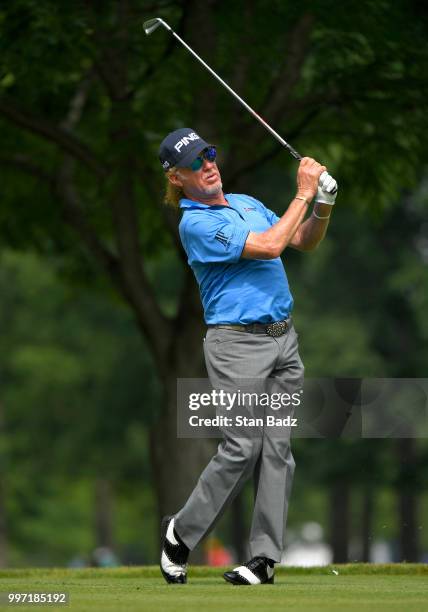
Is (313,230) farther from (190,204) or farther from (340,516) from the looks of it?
(340,516)

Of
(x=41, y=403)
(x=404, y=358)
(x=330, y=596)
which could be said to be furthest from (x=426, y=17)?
(x=41, y=403)

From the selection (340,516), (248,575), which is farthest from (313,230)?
(340,516)

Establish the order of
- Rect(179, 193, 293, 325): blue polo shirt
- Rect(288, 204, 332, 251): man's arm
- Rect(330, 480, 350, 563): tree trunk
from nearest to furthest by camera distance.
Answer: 1. Rect(179, 193, 293, 325): blue polo shirt
2. Rect(288, 204, 332, 251): man's arm
3. Rect(330, 480, 350, 563): tree trunk

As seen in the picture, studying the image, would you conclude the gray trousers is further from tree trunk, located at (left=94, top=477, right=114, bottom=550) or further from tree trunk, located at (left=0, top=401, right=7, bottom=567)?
tree trunk, located at (left=94, top=477, right=114, bottom=550)

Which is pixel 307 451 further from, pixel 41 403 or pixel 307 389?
pixel 307 389

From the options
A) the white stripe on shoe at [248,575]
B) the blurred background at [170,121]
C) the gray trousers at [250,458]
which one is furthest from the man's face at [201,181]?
the blurred background at [170,121]

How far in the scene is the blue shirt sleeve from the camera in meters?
6.73

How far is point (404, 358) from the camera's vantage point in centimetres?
2733

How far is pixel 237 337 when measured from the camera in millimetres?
6875

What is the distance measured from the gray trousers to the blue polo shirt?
11 cm

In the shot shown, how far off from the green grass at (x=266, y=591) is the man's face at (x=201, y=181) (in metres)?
1.72

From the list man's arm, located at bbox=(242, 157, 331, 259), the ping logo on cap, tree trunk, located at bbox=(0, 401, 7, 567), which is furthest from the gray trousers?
tree trunk, located at bbox=(0, 401, 7, 567)

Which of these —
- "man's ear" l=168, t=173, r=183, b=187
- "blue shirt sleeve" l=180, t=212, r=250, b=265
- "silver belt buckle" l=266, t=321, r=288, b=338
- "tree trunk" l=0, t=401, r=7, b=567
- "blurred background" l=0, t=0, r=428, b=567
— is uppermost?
"man's ear" l=168, t=173, r=183, b=187

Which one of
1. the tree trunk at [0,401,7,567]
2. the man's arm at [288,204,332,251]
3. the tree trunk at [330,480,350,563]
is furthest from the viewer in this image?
the tree trunk at [0,401,7,567]
